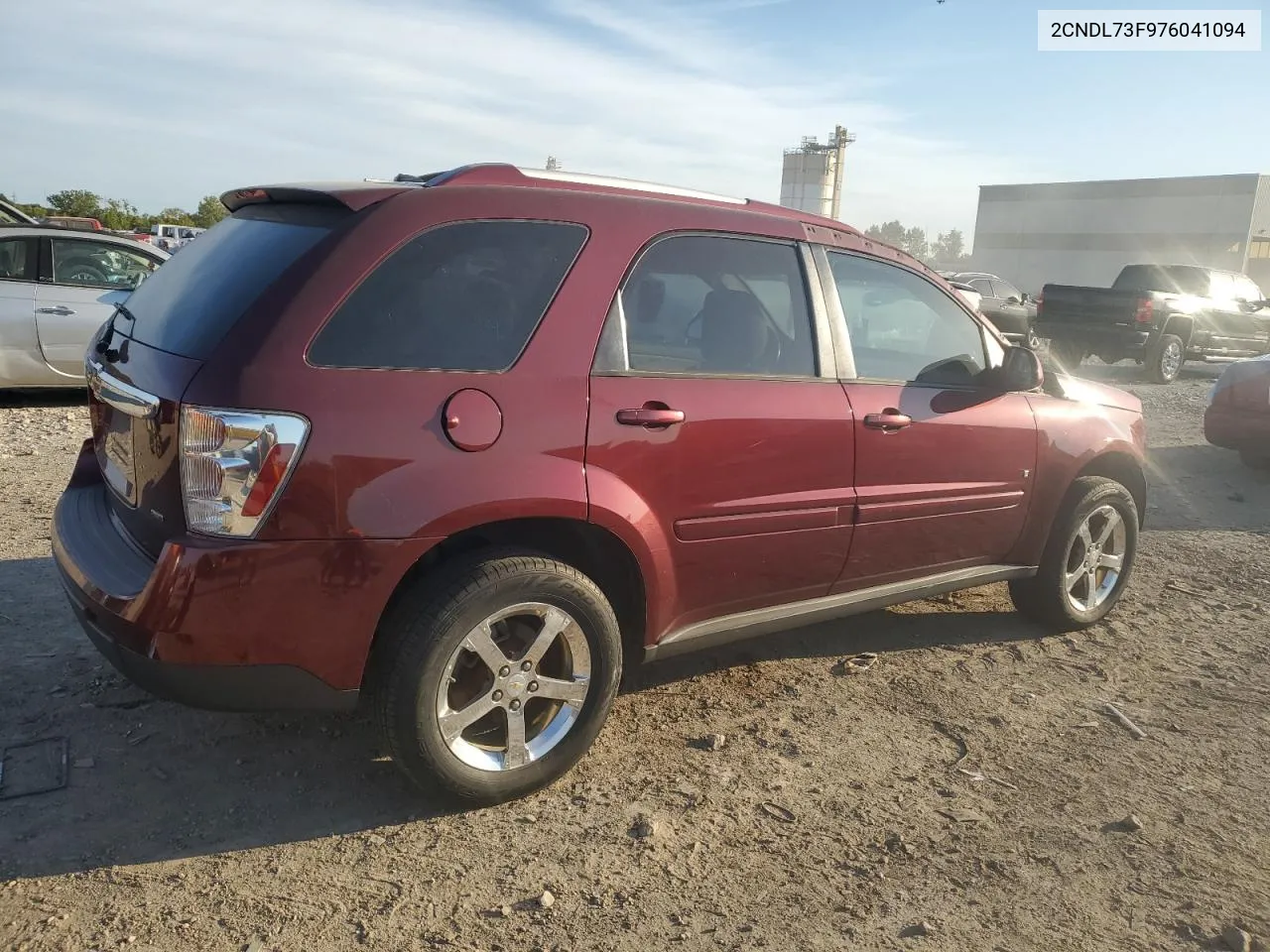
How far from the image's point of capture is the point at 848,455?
138 inches

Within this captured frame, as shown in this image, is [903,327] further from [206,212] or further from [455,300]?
[206,212]

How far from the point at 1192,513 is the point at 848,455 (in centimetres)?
479

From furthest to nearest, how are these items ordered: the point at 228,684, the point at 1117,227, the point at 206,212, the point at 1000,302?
1. the point at 1117,227
2. the point at 206,212
3. the point at 1000,302
4. the point at 228,684

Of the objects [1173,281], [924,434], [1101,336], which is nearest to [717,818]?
[924,434]

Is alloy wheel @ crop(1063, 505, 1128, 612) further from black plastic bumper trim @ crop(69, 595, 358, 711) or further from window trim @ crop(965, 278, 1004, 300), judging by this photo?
window trim @ crop(965, 278, 1004, 300)

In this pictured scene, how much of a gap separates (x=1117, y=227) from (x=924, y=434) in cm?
6384

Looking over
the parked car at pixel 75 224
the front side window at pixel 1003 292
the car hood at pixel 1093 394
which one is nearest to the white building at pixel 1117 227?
the front side window at pixel 1003 292

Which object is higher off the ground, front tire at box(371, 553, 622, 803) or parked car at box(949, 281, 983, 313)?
parked car at box(949, 281, 983, 313)

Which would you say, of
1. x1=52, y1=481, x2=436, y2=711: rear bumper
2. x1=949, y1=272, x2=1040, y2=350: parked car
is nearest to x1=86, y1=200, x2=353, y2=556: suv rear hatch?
x1=52, y1=481, x2=436, y2=711: rear bumper

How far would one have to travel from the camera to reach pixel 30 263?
7969 mm

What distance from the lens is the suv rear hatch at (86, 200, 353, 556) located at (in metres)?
2.51

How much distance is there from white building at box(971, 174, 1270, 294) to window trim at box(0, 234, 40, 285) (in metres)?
49.3

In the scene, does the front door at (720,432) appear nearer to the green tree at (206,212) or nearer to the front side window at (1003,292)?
the front side window at (1003,292)

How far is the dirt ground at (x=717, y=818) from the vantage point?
2.44 meters
